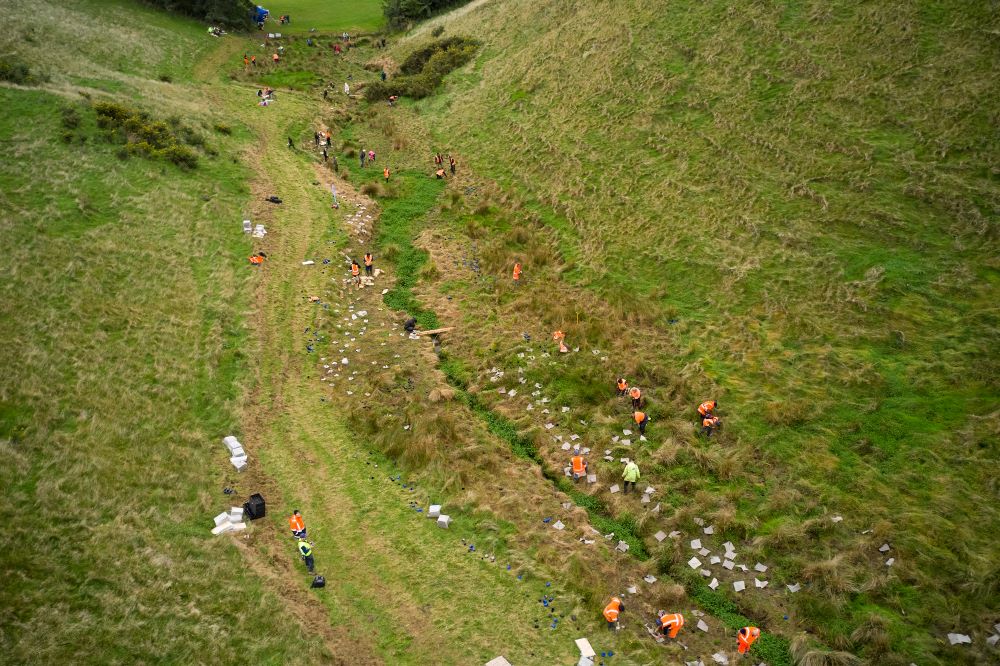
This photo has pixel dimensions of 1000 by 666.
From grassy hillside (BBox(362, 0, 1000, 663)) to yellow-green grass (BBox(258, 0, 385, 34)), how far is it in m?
42.8

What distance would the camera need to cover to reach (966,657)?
13773 mm

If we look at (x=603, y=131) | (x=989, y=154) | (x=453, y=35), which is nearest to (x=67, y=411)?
(x=603, y=131)

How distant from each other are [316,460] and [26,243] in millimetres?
18501

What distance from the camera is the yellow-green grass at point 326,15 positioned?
248 ft

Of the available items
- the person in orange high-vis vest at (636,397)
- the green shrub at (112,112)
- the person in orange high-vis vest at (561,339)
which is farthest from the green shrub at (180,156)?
the person in orange high-vis vest at (636,397)

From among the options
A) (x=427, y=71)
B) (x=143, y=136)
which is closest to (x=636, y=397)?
(x=143, y=136)

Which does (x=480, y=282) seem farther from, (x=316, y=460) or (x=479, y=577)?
(x=479, y=577)

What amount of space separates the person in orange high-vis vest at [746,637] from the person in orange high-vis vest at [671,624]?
1.54 metres

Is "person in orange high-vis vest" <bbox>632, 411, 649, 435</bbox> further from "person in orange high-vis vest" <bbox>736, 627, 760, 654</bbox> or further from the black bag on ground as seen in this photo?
the black bag on ground

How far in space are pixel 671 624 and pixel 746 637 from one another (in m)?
1.94

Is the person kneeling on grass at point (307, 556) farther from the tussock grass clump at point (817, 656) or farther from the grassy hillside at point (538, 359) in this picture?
the tussock grass clump at point (817, 656)

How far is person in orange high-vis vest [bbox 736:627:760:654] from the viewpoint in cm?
1469

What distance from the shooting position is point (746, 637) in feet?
48.2

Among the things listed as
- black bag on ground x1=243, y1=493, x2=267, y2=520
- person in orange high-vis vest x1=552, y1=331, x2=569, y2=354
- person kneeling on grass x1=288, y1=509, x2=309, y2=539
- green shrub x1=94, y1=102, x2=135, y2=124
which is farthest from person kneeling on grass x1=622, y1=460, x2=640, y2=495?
green shrub x1=94, y1=102, x2=135, y2=124
